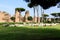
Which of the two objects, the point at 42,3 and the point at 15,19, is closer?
the point at 42,3

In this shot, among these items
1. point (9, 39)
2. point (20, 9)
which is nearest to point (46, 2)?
point (9, 39)

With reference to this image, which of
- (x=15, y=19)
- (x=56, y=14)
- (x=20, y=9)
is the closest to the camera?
(x=15, y=19)

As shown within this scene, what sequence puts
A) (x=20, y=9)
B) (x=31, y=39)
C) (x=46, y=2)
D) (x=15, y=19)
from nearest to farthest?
(x=31, y=39), (x=46, y=2), (x=15, y=19), (x=20, y=9)

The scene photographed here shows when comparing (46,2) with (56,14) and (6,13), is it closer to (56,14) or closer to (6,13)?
(6,13)

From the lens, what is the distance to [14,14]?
63469mm

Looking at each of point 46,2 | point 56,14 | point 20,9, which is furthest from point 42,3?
point 56,14

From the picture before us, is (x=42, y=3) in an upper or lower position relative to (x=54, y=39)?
upper

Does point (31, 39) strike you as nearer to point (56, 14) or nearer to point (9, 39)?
point (9, 39)

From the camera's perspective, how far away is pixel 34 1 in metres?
12.1

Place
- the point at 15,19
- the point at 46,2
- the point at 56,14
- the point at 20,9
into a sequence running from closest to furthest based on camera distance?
the point at 46,2 → the point at 15,19 → the point at 20,9 → the point at 56,14

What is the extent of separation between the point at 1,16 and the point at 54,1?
5266 cm

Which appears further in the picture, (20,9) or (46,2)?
(20,9)

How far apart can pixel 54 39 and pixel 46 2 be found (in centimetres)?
247

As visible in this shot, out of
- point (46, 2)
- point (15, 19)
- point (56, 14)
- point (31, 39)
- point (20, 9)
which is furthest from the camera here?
point (56, 14)
